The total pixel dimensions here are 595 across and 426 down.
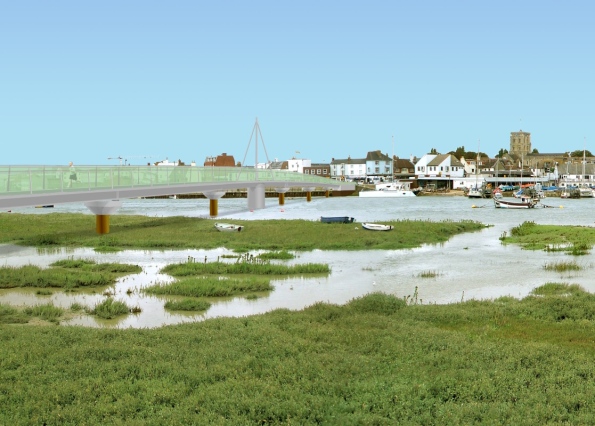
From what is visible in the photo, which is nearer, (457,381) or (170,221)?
(457,381)

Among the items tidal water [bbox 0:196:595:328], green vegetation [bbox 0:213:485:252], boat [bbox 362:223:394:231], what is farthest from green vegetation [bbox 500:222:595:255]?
boat [bbox 362:223:394:231]

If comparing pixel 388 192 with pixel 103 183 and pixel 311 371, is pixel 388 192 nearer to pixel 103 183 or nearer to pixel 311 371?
pixel 103 183

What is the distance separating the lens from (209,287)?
25891 mm

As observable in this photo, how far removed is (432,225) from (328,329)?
36.5 meters

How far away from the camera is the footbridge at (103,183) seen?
101ft

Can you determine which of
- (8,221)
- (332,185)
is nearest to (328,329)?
(8,221)

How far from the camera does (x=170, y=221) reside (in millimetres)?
57656

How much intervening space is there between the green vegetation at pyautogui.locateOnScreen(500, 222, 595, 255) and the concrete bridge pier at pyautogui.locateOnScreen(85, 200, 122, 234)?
28607 millimetres

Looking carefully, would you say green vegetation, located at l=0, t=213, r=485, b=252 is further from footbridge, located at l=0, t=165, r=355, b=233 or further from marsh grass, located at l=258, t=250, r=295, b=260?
marsh grass, located at l=258, t=250, r=295, b=260

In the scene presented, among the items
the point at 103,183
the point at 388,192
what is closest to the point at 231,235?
the point at 103,183

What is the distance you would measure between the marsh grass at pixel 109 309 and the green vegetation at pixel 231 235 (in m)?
17.1

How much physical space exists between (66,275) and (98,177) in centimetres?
1269

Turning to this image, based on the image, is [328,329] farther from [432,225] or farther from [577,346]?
[432,225]

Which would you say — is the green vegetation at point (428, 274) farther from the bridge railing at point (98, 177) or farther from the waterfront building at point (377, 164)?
the waterfront building at point (377, 164)
